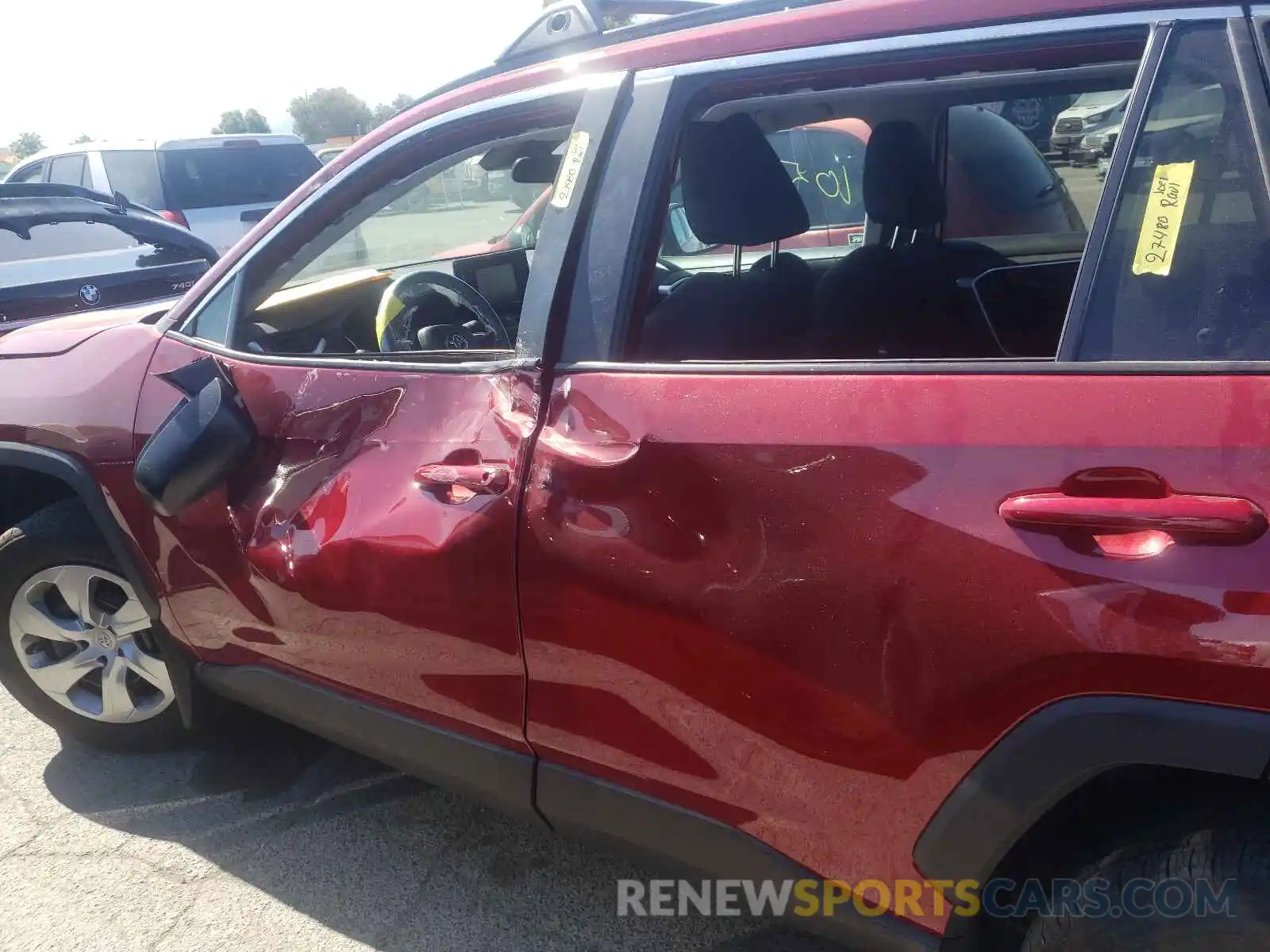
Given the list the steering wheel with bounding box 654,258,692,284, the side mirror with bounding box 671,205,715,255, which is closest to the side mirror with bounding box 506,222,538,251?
the side mirror with bounding box 671,205,715,255

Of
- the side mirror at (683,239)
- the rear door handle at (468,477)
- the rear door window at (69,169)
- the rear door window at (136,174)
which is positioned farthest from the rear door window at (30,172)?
the rear door handle at (468,477)

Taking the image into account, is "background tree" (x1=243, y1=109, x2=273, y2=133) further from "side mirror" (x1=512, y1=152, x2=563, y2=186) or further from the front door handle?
the front door handle

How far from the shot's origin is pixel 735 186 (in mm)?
2096

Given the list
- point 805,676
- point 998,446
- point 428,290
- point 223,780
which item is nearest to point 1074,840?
point 805,676

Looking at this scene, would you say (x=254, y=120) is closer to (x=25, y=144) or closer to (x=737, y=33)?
(x=25, y=144)

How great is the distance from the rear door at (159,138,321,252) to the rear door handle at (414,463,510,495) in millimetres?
6455

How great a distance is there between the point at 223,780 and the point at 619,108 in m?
2.07

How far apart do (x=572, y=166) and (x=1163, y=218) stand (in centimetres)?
93

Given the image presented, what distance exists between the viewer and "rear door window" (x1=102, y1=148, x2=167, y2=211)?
24.5 ft

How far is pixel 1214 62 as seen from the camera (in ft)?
4.07

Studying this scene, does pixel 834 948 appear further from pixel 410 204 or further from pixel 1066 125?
pixel 1066 125

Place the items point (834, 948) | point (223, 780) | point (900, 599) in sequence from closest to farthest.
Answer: point (900, 599) → point (834, 948) → point (223, 780)

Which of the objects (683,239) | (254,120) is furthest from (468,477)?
(254,120)

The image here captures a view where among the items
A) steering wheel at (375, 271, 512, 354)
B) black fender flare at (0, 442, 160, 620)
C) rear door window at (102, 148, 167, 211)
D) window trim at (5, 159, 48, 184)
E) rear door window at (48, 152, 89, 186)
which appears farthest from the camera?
window trim at (5, 159, 48, 184)
